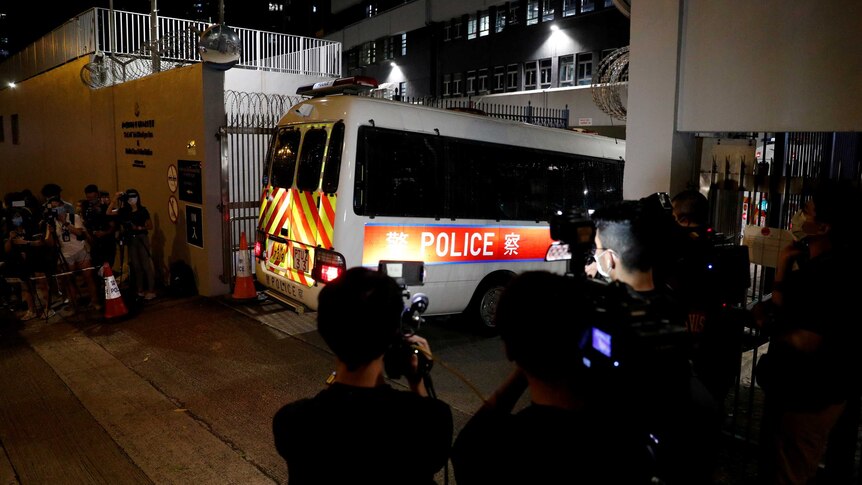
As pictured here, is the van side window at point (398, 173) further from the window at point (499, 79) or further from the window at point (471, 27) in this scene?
the window at point (471, 27)

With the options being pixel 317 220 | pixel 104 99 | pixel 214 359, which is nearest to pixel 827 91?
pixel 317 220

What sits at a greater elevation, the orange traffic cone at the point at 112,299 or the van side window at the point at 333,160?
the van side window at the point at 333,160

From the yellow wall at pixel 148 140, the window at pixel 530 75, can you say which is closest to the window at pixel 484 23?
the window at pixel 530 75

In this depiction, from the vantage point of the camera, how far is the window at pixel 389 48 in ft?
123

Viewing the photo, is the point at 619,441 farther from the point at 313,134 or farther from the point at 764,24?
the point at 313,134

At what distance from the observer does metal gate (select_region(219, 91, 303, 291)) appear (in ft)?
30.2

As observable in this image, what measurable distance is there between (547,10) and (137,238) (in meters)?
22.2

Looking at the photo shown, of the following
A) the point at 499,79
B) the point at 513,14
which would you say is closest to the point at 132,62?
the point at 513,14

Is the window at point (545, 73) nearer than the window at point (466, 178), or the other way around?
the window at point (466, 178)

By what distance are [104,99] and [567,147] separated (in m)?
9.57

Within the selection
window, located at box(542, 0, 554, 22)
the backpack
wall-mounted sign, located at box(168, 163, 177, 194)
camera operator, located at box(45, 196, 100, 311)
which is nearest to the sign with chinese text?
the backpack

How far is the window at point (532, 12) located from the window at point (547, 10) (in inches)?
17.6

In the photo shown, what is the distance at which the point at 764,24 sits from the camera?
4.51m

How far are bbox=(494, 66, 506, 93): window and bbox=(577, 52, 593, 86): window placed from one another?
490cm
